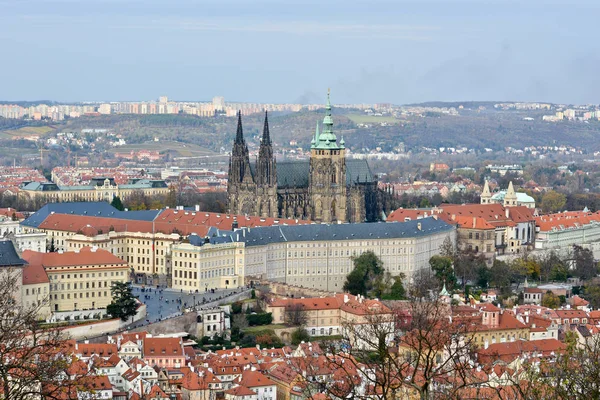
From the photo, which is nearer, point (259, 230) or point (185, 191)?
point (259, 230)

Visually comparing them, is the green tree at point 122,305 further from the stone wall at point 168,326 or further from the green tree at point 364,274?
the green tree at point 364,274

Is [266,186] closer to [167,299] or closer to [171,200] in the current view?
[171,200]

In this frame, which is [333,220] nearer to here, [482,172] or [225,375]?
[225,375]

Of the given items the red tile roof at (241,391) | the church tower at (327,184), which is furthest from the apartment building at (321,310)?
the church tower at (327,184)

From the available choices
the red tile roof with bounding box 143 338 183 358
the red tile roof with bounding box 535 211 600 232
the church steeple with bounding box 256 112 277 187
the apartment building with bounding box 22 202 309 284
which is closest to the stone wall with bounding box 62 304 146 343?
the red tile roof with bounding box 143 338 183 358

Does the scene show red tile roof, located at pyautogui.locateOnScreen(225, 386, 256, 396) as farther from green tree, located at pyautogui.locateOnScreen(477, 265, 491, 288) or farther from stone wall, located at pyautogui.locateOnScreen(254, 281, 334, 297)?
green tree, located at pyautogui.locateOnScreen(477, 265, 491, 288)

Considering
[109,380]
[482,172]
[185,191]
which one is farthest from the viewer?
[482,172]

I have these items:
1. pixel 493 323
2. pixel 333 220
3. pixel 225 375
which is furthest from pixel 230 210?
pixel 225 375
